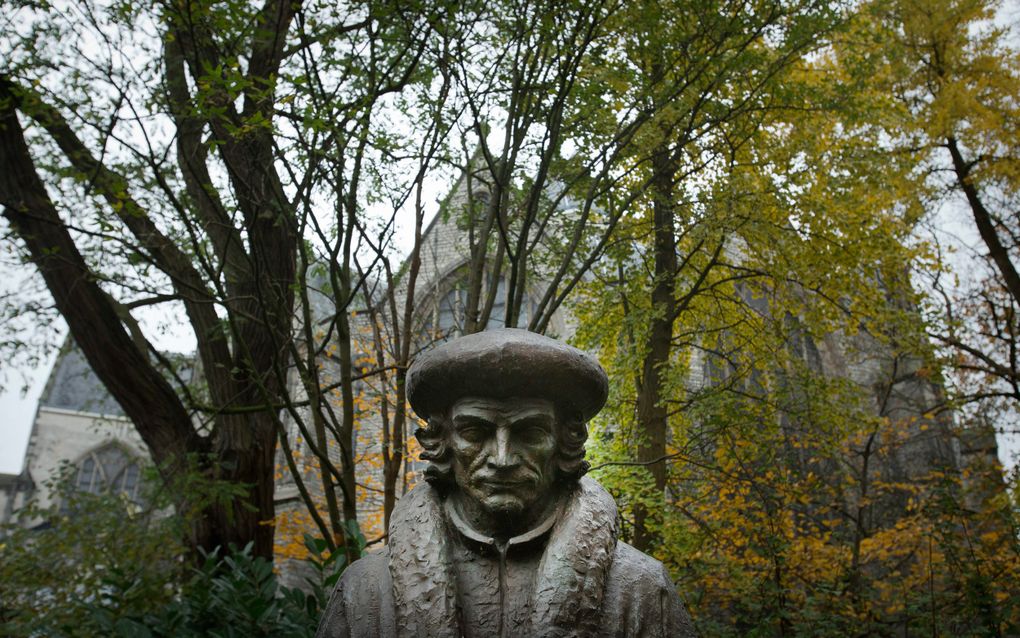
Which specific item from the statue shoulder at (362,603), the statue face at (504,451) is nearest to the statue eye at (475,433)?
the statue face at (504,451)

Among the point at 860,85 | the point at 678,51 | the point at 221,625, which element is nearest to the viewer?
the point at 221,625

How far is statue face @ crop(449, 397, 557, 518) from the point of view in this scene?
9.84 ft

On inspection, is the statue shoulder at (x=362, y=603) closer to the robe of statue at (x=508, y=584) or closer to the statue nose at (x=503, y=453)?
the robe of statue at (x=508, y=584)

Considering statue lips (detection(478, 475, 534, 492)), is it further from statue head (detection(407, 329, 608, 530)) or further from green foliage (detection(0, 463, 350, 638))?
green foliage (detection(0, 463, 350, 638))

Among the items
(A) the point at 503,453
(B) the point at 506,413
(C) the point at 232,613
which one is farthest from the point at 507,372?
(C) the point at 232,613

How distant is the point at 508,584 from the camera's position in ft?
9.83

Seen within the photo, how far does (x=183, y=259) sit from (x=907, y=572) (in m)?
11.3

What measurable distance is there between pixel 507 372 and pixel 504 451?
246 mm

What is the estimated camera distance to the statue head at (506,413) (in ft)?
9.82

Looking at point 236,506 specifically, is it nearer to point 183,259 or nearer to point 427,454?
point 183,259

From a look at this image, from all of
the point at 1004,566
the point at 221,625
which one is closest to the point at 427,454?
Result: the point at 221,625

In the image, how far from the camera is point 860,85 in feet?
31.0

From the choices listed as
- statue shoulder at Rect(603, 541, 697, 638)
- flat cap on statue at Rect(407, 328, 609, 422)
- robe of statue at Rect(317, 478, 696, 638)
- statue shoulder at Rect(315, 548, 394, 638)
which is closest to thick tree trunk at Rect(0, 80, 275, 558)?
statue shoulder at Rect(315, 548, 394, 638)

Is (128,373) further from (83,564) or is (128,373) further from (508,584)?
(508,584)
